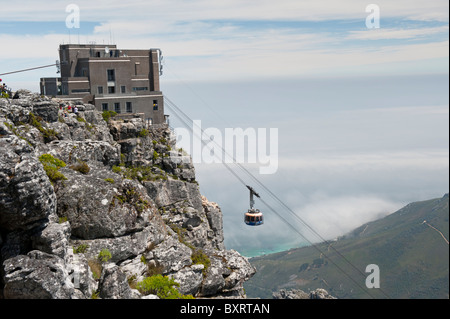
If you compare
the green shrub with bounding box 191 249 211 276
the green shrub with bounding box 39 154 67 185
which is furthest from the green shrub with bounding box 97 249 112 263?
the green shrub with bounding box 191 249 211 276

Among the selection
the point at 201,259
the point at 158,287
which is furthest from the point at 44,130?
the point at 158,287

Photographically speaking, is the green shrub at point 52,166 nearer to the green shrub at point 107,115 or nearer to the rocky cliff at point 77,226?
the rocky cliff at point 77,226

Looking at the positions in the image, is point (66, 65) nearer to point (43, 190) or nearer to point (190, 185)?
point (190, 185)

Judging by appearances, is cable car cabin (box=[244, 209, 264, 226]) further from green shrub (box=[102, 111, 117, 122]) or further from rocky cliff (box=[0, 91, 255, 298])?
green shrub (box=[102, 111, 117, 122])

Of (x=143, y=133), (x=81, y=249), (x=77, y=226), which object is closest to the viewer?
(x=81, y=249)

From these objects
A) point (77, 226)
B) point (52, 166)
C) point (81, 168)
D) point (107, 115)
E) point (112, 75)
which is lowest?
point (77, 226)

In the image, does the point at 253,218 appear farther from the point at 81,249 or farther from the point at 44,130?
the point at 81,249
